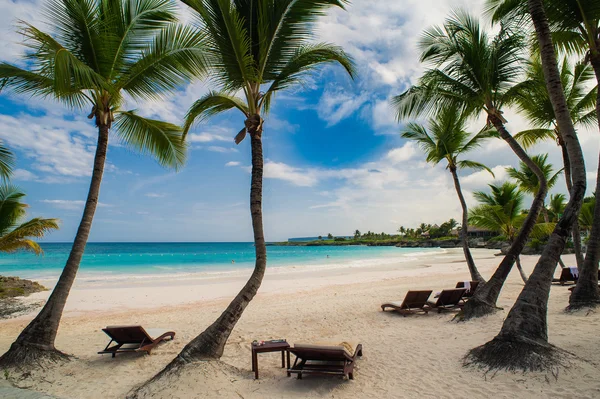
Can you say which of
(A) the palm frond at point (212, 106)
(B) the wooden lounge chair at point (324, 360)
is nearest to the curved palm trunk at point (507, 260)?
(B) the wooden lounge chair at point (324, 360)

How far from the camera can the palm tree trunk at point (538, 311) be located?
412 centimetres

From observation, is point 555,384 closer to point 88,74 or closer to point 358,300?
point 88,74

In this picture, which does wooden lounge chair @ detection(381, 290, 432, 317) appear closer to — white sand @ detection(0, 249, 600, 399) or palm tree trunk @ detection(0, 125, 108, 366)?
white sand @ detection(0, 249, 600, 399)

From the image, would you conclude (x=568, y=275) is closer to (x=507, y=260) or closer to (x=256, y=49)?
(x=507, y=260)

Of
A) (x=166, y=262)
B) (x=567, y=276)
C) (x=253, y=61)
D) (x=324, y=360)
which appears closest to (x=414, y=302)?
(x=324, y=360)

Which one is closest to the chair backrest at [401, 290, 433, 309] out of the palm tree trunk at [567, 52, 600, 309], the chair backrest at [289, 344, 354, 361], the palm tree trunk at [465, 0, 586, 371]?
the palm tree trunk at [567, 52, 600, 309]

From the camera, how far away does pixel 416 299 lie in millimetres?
8219

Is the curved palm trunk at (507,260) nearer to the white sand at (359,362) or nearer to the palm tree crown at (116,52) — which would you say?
the white sand at (359,362)

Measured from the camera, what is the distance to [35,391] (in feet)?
14.5

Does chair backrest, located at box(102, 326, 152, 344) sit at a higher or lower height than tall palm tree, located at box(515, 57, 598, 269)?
lower

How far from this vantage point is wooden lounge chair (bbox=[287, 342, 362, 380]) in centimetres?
421

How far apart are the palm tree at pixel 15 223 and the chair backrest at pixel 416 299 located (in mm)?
11942

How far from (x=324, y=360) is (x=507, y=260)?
495 centimetres

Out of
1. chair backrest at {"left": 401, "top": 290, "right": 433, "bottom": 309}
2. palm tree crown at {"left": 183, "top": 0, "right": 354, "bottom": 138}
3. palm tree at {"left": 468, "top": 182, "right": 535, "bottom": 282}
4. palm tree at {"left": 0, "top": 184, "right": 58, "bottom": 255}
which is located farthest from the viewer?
palm tree at {"left": 468, "top": 182, "right": 535, "bottom": 282}
